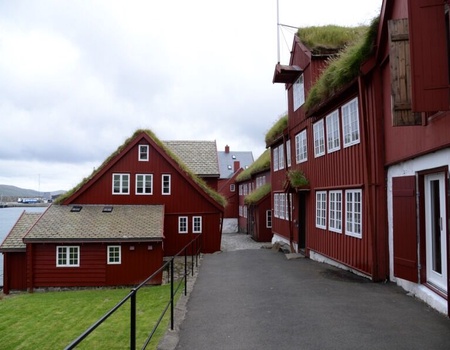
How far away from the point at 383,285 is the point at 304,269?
360cm

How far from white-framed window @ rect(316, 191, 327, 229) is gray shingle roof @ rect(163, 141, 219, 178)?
45.6ft

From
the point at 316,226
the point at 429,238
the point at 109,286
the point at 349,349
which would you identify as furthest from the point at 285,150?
the point at 349,349

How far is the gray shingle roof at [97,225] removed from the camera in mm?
18516

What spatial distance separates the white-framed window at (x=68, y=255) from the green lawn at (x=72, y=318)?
137cm

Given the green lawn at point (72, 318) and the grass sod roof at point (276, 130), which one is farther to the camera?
the grass sod roof at point (276, 130)

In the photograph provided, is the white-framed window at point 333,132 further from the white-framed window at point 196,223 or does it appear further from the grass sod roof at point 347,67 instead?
the white-framed window at point 196,223

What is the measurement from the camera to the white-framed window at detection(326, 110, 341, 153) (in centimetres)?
1270

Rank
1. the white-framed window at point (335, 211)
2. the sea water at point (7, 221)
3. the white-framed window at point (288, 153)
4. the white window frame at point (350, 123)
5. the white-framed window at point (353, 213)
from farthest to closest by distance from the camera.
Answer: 1. the sea water at point (7, 221)
2. the white-framed window at point (288, 153)
3. the white-framed window at point (335, 211)
4. the white window frame at point (350, 123)
5. the white-framed window at point (353, 213)

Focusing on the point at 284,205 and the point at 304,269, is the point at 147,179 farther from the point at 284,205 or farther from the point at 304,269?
the point at 304,269

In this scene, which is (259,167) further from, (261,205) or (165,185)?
(165,185)

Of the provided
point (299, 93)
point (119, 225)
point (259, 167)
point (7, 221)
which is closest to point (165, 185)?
point (119, 225)

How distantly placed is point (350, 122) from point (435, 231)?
4.87 metres

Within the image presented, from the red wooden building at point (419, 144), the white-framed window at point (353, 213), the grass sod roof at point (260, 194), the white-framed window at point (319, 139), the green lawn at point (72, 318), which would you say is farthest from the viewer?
the grass sod roof at point (260, 194)

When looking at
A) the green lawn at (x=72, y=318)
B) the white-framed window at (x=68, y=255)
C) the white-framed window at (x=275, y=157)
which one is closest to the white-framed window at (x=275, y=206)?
the white-framed window at (x=275, y=157)
